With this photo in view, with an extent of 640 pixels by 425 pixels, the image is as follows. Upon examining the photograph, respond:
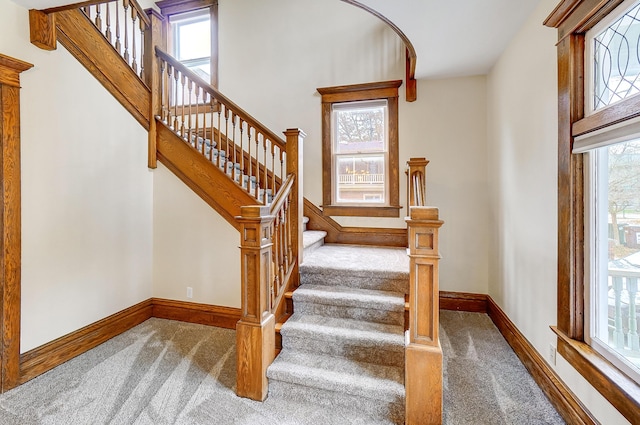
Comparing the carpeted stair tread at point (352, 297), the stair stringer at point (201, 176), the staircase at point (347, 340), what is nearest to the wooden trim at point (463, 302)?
Answer: the staircase at point (347, 340)

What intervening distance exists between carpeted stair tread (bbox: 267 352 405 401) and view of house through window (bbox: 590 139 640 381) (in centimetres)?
113

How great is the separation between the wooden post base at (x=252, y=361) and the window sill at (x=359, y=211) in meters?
2.10

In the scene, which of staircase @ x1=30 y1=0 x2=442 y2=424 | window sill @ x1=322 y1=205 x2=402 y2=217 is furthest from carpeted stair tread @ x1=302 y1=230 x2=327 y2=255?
window sill @ x1=322 y1=205 x2=402 y2=217

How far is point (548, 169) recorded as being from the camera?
203cm

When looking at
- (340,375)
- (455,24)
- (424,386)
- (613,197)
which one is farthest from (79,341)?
(455,24)

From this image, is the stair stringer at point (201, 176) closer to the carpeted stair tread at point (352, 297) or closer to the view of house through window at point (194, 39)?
the carpeted stair tread at point (352, 297)

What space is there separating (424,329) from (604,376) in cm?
82

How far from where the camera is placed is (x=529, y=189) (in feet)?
7.61

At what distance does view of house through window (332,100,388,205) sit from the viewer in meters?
3.79

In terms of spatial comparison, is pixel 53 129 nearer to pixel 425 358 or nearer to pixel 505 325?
pixel 425 358

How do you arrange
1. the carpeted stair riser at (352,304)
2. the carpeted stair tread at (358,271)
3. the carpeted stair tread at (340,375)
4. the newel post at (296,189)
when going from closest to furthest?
the carpeted stair tread at (340,375), the carpeted stair riser at (352,304), the carpeted stair tread at (358,271), the newel post at (296,189)

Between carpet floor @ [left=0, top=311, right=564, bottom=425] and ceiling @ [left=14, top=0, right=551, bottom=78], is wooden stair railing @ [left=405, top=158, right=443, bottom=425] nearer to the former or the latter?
carpet floor @ [left=0, top=311, right=564, bottom=425]

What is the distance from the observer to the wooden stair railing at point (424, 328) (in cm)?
174

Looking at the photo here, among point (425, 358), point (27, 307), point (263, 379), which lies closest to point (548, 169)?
point (425, 358)
